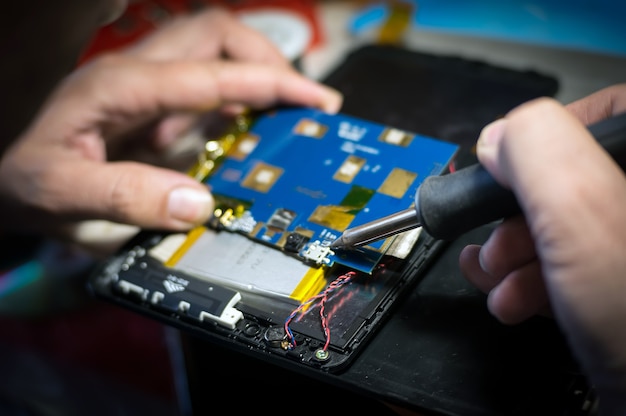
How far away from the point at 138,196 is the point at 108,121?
0.32 meters

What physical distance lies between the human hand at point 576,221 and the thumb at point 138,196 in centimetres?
56

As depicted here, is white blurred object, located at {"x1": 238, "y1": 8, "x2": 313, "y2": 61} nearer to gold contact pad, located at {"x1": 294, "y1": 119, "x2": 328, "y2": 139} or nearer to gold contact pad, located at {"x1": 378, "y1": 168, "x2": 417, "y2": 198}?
gold contact pad, located at {"x1": 294, "y1": 119, "x2": 328, "y2": 139}

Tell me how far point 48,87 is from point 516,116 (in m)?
0.79

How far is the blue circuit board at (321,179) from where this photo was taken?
105 cm

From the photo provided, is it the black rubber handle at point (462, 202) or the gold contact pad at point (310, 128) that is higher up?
the black rubber handle at point (462, 202)

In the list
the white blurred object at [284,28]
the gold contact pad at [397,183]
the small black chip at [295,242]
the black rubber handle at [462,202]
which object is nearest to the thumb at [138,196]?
→ the small black chip at [295,242]

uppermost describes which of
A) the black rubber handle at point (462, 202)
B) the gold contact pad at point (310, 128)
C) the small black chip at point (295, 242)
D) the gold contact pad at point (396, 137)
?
the black rubber handle at point (462, 202)

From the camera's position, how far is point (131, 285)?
1077 millimetres

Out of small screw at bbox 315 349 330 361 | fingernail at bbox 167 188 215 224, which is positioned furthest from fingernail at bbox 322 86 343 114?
small screw at bbox 315 349 330 361

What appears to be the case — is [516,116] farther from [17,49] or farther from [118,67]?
[118,67]

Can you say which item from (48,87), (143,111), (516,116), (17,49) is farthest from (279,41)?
(516,116)

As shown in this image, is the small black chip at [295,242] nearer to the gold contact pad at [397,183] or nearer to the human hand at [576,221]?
the gold contact pad at [397,183]

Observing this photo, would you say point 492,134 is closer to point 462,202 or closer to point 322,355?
point 462,202

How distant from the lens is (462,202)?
2.59 ft
